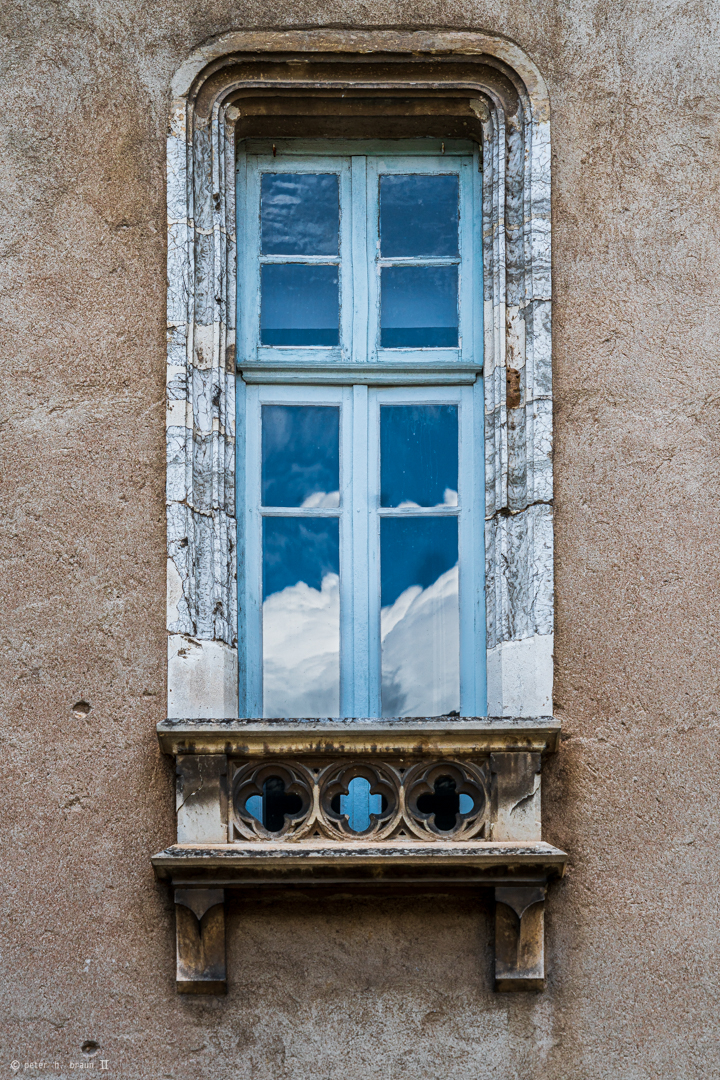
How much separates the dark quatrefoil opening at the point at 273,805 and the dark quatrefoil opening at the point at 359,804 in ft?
0.46

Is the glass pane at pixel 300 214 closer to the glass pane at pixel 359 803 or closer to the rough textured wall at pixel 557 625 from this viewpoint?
the rough textured wall at pixel 557 625

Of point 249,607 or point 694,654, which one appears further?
point 249,607

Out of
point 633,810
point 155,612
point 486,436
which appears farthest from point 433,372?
point 633,810

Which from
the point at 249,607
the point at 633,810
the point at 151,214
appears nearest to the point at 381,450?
the point at 249,607

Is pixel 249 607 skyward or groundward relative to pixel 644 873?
skyward

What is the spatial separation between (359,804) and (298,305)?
174 cm

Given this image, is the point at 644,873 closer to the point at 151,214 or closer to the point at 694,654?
the point at 694,654

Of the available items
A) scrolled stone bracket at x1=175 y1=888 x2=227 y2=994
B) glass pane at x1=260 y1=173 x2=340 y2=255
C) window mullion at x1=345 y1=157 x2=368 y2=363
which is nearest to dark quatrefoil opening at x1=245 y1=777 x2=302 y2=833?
scrolled stone bracket at x1=175 y1=888 x2=227 y2=994

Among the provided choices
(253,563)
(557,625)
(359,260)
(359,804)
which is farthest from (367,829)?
(359,260)

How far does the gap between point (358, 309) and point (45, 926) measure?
2.30m

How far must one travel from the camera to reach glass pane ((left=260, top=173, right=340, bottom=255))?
5262mm

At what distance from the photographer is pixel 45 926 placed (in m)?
4.47

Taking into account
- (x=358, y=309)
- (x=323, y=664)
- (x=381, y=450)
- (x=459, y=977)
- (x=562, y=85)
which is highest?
(x=562, y=85)

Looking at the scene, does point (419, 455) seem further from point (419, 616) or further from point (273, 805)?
point (273, 805)
